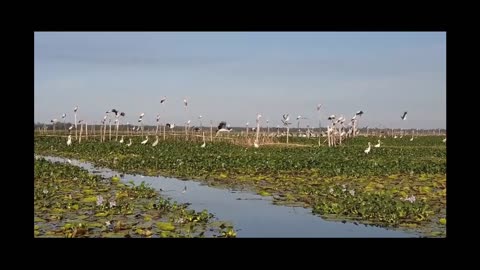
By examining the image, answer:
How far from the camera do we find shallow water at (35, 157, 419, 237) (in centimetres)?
775

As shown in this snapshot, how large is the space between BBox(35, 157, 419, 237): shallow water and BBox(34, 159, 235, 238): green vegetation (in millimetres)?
639

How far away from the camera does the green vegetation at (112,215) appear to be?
22.6 feet

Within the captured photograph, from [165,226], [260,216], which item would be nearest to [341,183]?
[260,216]

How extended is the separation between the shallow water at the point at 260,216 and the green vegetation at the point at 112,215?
64 cm

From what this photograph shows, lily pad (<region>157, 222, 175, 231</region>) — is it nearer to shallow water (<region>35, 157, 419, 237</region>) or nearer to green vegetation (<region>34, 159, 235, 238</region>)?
green vegetation (<region>34, 159, 235, 238</region>)

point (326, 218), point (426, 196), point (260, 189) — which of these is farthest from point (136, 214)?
point (426, 196)

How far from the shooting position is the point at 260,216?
9.02m

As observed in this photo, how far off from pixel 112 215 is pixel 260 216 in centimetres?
275

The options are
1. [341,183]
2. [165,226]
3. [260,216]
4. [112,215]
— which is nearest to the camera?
[165,226]

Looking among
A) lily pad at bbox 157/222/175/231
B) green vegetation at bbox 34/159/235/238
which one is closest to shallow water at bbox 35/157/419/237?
green vegetation at bbox 34/159/235/238

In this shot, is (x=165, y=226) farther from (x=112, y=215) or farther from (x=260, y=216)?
(x=260, y=216)
